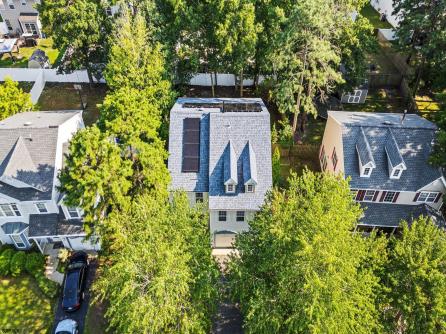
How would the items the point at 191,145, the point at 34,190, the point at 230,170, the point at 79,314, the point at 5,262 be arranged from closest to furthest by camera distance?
1. the point at 79,314
2. the point at 230,170
3. the point at 34,190
4. the point at 5,262
5. the point at 191,145

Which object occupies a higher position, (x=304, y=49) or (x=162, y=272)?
(x=304, y=49)

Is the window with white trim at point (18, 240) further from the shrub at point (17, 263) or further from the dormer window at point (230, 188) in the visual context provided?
the dormer window at point (230, 188)

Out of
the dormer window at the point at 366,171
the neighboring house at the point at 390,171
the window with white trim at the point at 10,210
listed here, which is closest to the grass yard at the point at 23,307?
the window with white trim at the point at 10,210

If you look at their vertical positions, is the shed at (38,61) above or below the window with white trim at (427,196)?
above

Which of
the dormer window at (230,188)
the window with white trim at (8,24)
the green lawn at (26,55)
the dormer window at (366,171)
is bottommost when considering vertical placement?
the dormer window at (230,188)

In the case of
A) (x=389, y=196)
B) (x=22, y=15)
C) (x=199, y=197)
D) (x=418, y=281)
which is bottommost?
(x=199, y=197)

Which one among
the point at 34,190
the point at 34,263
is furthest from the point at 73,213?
the point at 34,263

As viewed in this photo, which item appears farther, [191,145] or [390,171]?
[191,145]

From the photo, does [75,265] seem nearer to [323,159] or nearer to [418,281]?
[323,159]
